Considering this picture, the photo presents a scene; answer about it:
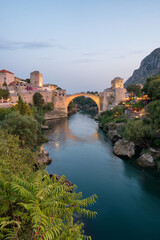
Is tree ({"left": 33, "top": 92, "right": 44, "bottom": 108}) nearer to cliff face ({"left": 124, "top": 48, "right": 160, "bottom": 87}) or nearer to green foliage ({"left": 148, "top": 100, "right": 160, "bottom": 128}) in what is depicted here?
green foliage ({"left": 148, "top": 100, "right": 160, "bottom": 128})

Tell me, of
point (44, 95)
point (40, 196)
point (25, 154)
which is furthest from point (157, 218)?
point (44, 95)

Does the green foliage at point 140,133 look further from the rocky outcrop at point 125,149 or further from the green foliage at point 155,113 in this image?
the green foliage at point 155,113

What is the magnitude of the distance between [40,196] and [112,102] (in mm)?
41421

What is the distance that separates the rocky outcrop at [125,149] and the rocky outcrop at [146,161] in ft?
5.03

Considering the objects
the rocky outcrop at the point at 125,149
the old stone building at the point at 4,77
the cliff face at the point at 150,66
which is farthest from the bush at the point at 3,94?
the cliff face at the point at 150,66

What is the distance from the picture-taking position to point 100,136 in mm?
25203

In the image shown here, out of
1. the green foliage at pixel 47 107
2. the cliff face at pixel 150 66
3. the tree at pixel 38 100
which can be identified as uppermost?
the cliff face at pixel 150 66

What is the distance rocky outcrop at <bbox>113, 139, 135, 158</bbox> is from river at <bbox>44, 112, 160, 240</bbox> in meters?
0.69

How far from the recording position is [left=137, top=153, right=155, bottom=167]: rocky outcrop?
45.2ft

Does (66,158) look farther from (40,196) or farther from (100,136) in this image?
(40,196)

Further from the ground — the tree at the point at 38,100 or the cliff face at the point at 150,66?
the cliff face at the point at 150,66

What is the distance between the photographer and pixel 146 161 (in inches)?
552

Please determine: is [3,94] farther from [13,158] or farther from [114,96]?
[13,158]

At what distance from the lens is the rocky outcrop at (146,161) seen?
1379 centimetres
